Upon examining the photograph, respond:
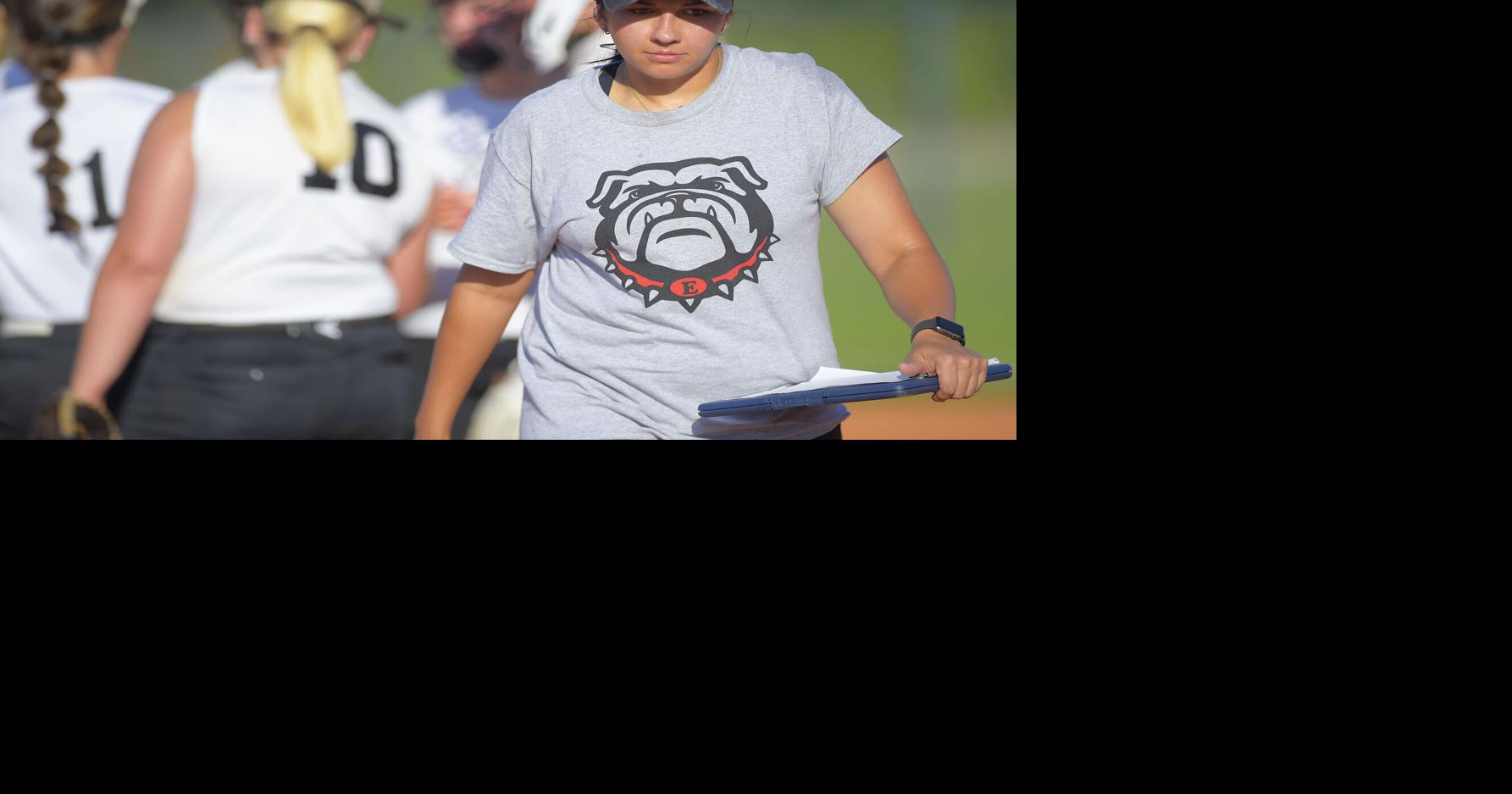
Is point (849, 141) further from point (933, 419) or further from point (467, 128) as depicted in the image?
point (933, 419)

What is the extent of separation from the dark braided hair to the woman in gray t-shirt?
1763 mm

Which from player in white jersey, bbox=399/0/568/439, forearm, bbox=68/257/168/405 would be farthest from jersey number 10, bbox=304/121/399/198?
forearm, bbox=68/257/168/405

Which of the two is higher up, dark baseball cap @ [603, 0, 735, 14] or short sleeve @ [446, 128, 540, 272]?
dark baseball cap @ [603, 0, 735, 14]

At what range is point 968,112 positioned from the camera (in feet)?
16.7

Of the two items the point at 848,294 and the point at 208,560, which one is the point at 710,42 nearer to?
the point at 208,560

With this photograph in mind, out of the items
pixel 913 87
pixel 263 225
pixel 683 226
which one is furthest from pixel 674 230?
pixel 913 87

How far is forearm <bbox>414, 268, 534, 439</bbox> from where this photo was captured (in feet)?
6.97

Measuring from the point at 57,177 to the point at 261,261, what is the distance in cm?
56

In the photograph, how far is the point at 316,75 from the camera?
3.33 meters

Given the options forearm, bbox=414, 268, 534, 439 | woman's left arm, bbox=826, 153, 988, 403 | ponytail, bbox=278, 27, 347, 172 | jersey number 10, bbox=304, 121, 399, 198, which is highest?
ponytail, bbox=278, 27, 347, 172

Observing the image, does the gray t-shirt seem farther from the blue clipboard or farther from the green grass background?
the green grass background

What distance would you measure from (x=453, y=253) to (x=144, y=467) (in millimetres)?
870

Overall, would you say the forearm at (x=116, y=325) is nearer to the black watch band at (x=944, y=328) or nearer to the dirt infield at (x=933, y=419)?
the black watch band at (x=944, y=328)

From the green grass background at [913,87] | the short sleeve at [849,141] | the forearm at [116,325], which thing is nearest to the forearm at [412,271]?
the green grass background at [913,87]
